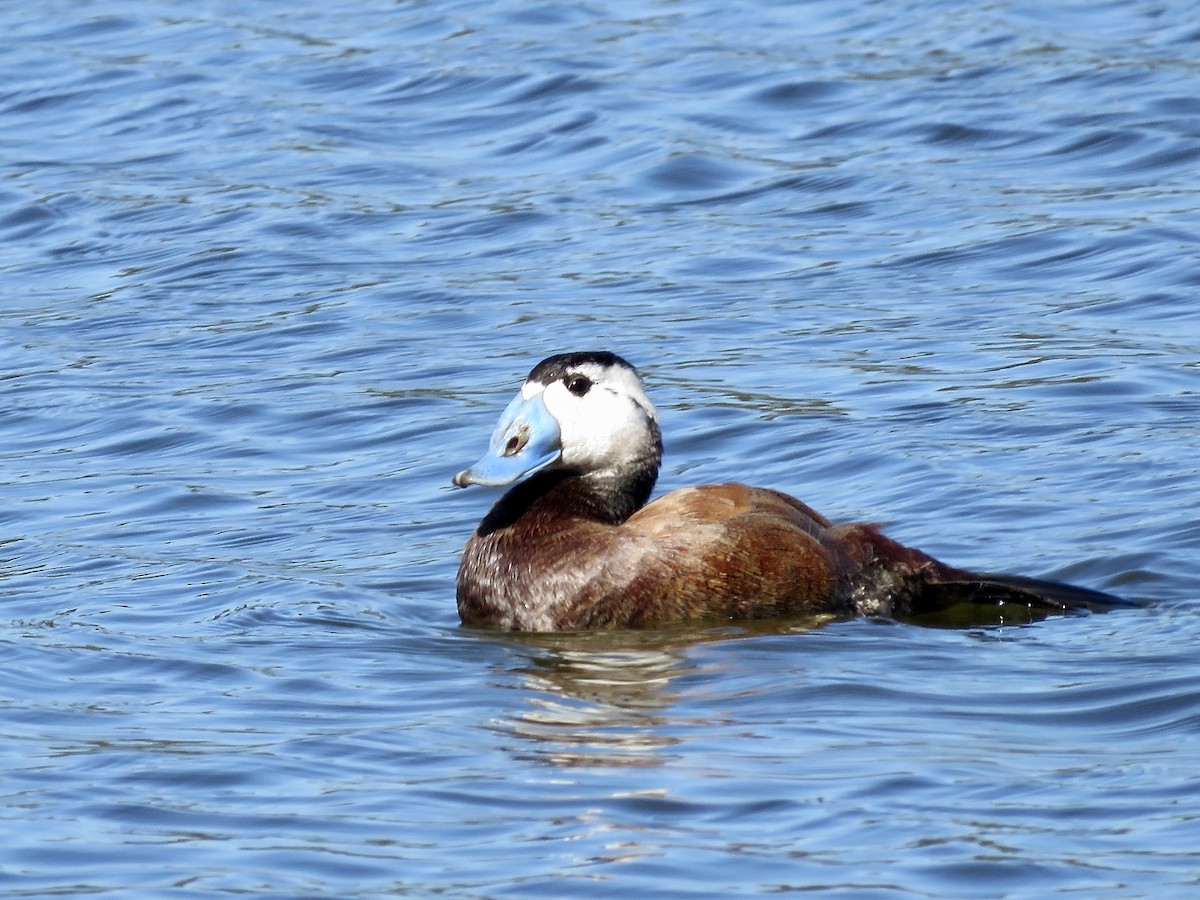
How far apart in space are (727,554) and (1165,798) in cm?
192

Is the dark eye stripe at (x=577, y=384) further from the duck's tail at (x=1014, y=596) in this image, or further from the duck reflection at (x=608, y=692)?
the duck's tail at (x=1014, y=596)

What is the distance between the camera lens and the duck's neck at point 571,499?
6828 millimetres

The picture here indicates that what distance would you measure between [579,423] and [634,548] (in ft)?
1.67

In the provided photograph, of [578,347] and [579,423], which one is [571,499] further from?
[578,347]

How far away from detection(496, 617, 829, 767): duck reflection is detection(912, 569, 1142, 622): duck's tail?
1.29ft

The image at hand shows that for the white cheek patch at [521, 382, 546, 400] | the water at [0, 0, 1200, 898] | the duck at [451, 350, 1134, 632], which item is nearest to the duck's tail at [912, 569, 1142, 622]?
the duck at [451, 350, 1134, 632]

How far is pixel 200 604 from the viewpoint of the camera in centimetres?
686

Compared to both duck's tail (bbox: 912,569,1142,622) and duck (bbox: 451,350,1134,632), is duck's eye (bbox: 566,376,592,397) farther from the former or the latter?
duck's tail (bbox: 912,569,1142,622)

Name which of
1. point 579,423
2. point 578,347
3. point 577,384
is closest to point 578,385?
point 577,384

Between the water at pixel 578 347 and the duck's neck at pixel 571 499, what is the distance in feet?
1.23

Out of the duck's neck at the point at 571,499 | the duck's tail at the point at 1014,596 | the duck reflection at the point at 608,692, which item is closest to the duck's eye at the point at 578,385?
the duck's neck at the point at 571,499

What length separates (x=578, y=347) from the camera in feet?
32.7

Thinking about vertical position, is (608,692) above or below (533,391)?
below

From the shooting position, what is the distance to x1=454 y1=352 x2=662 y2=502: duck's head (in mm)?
6773
